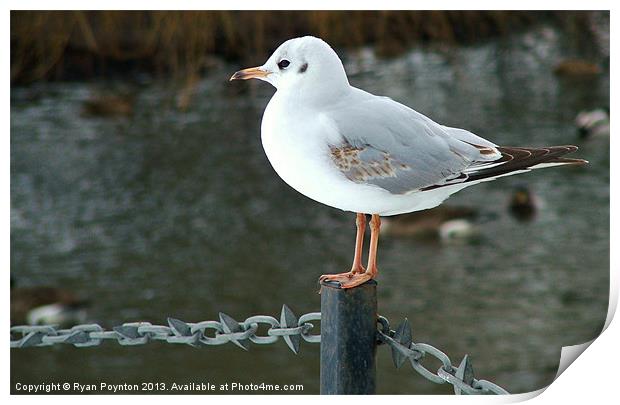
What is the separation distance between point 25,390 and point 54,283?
31cm

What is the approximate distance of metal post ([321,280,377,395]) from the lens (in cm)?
92

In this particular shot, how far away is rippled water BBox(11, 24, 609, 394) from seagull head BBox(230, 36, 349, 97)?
538mm

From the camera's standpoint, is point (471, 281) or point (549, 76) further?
point (471, 281)

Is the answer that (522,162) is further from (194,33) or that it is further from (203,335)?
(194,33)

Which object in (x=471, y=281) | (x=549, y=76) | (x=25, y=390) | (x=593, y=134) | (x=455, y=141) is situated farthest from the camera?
(x=471, y=281)

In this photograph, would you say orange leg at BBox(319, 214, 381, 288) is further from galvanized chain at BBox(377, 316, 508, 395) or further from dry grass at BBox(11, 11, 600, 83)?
dry grass at BBox(11, 11, 600, 83)

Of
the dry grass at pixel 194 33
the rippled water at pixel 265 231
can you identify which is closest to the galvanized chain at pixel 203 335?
the rippled water at pixel 265 231

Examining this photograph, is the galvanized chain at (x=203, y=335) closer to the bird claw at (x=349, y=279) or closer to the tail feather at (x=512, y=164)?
the bird claw at (x=349, y=279)

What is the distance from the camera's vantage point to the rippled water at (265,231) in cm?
149

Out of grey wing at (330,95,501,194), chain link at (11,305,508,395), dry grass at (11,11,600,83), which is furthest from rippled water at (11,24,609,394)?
grey wing at (330,95,501,194)

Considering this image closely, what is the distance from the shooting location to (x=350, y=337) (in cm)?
92

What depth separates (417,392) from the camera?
1503 millimetres
